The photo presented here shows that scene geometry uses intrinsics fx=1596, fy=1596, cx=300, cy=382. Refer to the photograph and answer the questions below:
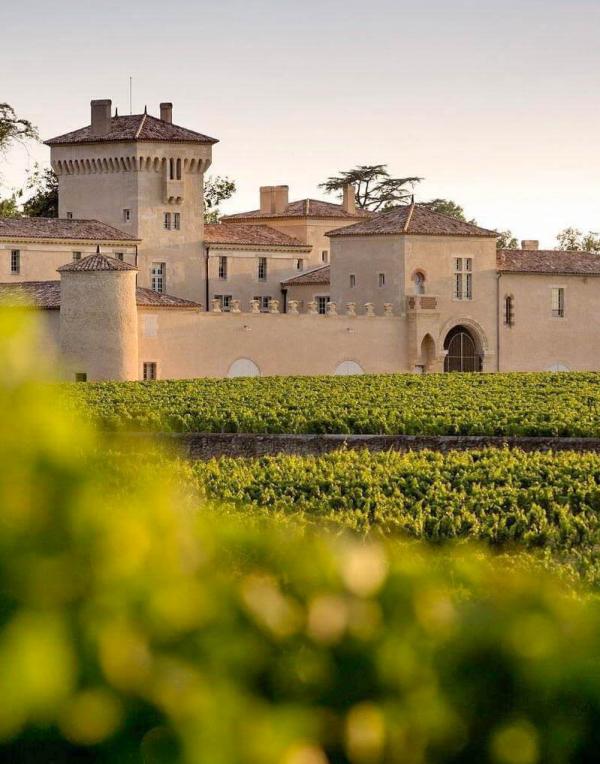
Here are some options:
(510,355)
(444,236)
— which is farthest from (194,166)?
(510,355)

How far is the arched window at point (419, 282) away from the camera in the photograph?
56.4 m

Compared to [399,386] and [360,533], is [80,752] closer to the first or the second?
[360,533]

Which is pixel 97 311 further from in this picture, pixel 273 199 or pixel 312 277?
pixel 273 199

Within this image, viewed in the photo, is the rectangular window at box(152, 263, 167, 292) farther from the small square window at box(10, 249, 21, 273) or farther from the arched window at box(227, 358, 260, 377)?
the arched window at box(227, 358, 260, 377)

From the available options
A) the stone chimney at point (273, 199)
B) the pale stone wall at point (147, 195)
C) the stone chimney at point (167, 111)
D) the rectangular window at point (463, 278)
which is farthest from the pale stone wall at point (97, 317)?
the stone chimney at point (273, 199)

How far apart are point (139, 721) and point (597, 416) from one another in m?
25.6

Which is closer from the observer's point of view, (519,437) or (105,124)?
(519,437)

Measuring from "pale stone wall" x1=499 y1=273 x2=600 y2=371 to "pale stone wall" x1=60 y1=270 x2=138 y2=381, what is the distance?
15.9 metres

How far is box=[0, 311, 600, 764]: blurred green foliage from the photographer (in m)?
2.80

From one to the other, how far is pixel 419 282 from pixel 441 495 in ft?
134

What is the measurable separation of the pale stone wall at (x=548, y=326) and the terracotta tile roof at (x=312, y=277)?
21.7 ft

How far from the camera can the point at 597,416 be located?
2786 cm

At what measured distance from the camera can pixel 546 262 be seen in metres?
59.8

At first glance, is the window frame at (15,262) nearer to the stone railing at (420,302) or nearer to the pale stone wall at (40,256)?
the pale stone wall at (40,256)
